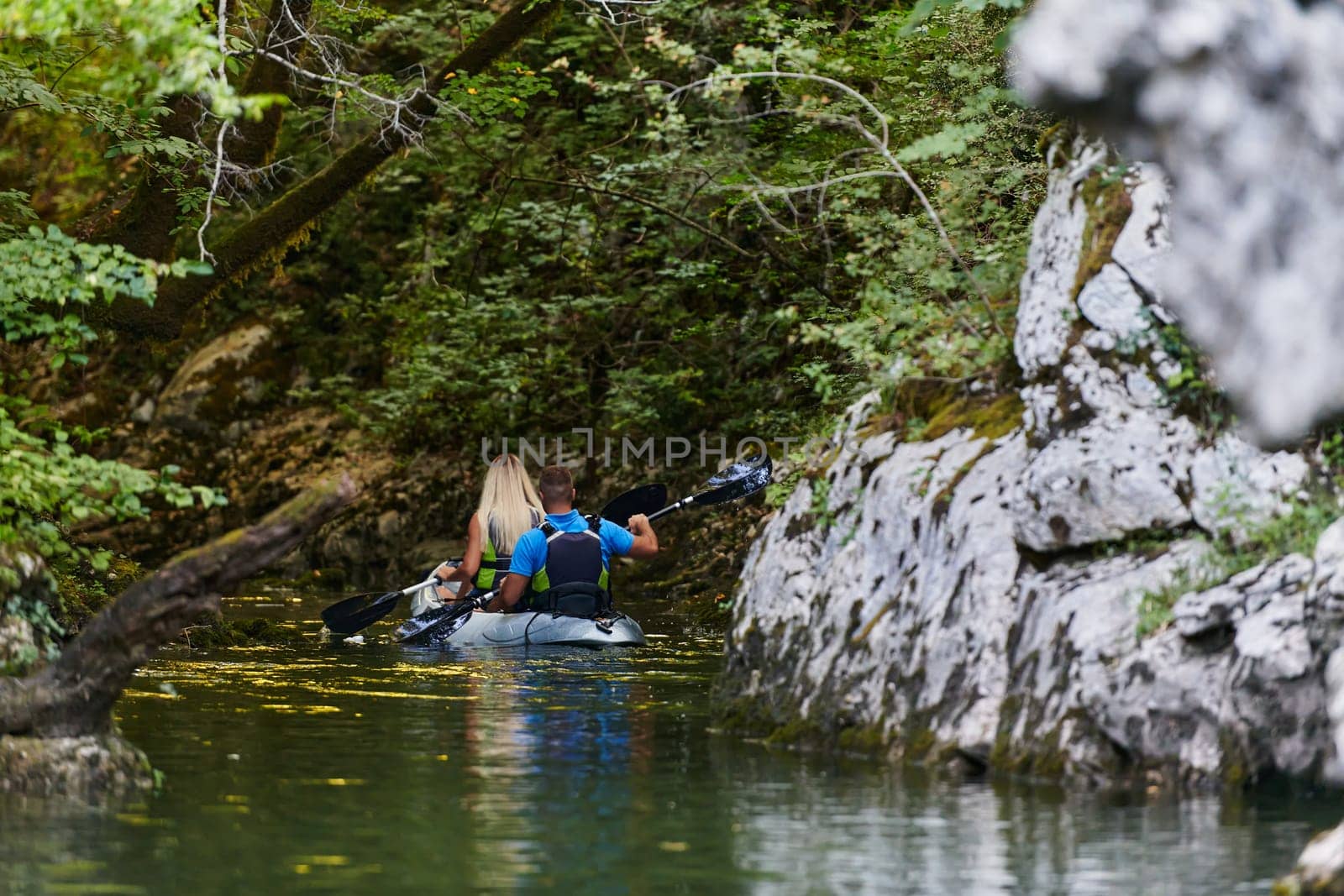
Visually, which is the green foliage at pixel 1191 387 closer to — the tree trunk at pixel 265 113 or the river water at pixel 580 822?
the river water at pixel 580 822

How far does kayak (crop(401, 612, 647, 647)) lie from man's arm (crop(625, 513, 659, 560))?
514mm

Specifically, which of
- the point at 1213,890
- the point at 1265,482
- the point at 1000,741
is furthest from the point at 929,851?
the point at 1265,482

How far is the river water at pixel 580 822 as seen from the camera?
15.8ft

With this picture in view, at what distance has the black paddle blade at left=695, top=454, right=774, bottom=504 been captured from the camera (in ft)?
41.2

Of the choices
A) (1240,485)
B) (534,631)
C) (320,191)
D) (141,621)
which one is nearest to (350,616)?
(534,631)

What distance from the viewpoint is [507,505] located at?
41.9ft

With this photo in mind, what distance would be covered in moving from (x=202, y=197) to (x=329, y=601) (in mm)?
6144

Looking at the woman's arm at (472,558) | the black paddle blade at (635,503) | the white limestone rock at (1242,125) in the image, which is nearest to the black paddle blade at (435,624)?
the woman's arm at (472,558)

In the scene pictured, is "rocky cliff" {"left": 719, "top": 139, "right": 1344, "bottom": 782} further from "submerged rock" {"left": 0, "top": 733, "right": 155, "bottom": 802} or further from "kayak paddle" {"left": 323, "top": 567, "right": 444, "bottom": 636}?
"kayak paddle" {"left": 323, "top": 567, "right": 444, "bottom": 636}

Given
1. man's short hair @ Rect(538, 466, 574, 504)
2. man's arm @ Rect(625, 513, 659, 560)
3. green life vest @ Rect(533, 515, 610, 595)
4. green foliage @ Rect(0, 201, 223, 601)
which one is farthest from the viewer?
man's arm @ Rect(625, 513, 659, 560)

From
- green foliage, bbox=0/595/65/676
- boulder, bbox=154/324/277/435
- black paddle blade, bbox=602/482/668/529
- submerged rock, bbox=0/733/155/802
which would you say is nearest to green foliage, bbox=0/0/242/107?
green foliage, bbox=0/595/65/676

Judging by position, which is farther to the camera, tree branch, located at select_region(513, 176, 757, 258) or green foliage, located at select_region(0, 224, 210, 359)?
tree branch, located at select_region(513, 176, 757, 258)

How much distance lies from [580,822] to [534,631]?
6.63 meters

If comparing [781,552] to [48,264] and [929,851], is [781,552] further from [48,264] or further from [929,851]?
[48,264]
